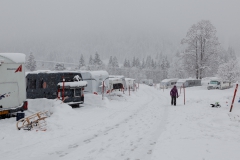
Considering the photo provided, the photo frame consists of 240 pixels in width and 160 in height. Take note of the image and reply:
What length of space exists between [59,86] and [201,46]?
3163cm

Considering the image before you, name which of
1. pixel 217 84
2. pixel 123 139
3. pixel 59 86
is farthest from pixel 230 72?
pixel 123 139

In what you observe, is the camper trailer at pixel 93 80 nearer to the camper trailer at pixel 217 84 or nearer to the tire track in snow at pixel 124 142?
the tire track in snow at pixel 124 142

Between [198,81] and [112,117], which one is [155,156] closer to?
[112,117]

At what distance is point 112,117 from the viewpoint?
10.6m

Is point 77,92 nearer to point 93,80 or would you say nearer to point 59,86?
point 59,86

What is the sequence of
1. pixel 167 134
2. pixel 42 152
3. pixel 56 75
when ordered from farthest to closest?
1. pixel 56 75
2. pixel 167 134
3. pixel 42 152

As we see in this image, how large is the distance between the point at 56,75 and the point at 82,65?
78879mm

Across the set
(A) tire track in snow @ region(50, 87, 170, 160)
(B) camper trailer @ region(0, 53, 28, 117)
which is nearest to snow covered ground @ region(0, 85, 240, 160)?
(A) tire track in snow @ region(50, 87, 170, 160)

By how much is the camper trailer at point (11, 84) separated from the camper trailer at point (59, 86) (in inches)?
94.9

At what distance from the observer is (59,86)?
12039mm

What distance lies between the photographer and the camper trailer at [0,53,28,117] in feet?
30.4

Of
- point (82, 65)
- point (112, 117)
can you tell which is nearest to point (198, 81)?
point (112, 117)

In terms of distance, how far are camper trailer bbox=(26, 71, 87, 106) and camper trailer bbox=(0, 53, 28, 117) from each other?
2411 millimetres

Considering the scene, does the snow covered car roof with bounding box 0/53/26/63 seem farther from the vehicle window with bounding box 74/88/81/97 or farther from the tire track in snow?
the tire track in snow
